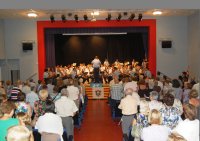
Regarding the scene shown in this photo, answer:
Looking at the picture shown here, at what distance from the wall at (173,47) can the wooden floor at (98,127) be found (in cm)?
628

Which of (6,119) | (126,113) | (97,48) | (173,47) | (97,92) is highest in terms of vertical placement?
(97,48)

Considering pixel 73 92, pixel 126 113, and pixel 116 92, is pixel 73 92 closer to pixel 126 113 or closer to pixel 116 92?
pixel 116 92

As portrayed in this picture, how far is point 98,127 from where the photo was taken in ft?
30.7

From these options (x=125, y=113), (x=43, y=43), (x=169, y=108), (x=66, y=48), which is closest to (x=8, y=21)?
(x=43, y=43)

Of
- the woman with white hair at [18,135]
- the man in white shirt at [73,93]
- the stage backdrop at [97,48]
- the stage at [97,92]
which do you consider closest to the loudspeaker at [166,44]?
the stage backdrop at [97,48]

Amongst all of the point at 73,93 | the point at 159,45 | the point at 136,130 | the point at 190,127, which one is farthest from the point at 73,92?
the point at 159,45

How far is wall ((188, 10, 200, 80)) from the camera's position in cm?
1554

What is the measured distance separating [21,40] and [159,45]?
23.3 ft

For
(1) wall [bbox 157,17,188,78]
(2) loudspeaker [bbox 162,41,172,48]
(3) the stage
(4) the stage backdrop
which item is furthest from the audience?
(4) the stage backdrop

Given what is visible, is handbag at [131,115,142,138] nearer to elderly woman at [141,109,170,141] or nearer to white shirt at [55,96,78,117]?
elderly woman at [141,109,170,141]

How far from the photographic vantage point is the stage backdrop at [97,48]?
20.4 m

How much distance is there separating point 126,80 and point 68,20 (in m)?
7.30

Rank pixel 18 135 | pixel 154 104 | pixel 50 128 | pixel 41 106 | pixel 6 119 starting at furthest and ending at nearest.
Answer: pixel 154 104 < pixel 41 106 < pixel 50 128 < pixel 6 119 < pixel 18 135

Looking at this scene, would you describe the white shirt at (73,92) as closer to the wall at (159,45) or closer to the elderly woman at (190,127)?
the elderly woman at (190,127)
